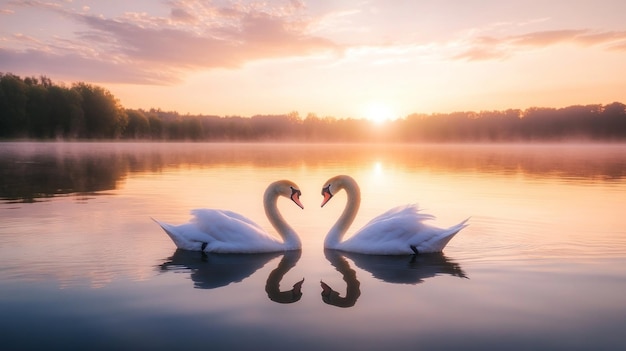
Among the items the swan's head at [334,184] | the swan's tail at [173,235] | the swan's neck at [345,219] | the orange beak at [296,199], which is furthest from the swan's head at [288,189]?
the swan's tail at [173,235]

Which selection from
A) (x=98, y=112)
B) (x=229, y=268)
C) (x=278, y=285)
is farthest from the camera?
(x=98, y=112)

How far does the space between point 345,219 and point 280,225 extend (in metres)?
1.12

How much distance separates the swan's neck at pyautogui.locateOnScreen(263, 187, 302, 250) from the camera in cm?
869

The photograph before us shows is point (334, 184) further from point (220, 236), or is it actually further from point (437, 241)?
point (220, 236)

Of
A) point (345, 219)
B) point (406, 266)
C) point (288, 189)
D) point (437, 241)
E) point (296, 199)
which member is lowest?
point (406, 266)

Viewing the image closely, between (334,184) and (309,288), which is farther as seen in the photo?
(334,184)

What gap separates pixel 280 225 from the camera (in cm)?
888

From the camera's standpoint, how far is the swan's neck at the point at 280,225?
8.69 meters

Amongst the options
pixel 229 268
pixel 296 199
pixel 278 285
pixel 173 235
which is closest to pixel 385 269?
pixel 278 285

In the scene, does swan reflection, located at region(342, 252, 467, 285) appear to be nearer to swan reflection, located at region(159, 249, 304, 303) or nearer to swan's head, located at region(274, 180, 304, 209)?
swan reflection, located at region(159, 249, 304, 303)

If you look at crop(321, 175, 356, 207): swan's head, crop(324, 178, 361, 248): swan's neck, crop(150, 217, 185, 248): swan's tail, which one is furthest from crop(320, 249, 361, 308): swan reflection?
crop(150, 217, 185, 248): swan's tail

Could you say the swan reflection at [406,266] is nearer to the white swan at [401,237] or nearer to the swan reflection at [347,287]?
the white swan at [401,237]

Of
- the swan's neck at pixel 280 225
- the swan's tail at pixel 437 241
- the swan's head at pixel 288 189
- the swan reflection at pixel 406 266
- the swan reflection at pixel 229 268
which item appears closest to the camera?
the swan reflection at pixel 229 268

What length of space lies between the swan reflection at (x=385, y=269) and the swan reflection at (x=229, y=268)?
0.52 m
